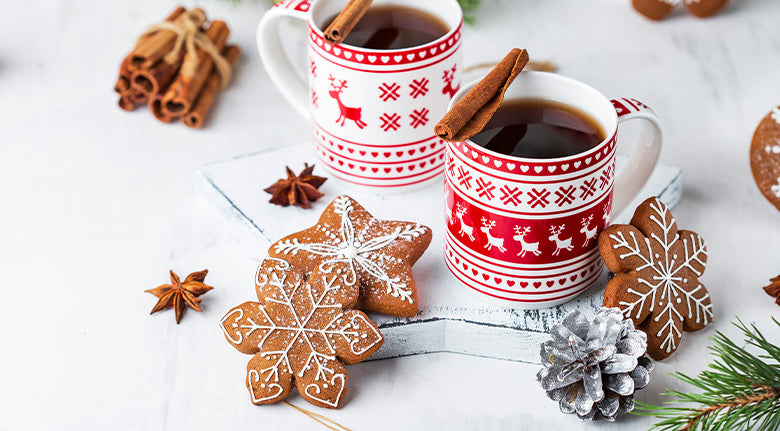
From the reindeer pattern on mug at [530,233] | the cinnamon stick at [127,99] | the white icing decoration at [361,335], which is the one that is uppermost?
the reindeer pattern on mug at [530,233]

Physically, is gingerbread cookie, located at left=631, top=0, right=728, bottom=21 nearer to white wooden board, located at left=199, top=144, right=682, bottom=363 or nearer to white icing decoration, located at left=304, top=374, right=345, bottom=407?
white wooden board, located at left=199, top=144, right=682, bottom=363

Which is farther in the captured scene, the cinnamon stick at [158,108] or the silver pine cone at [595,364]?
the cinnamon stick at [158,108]

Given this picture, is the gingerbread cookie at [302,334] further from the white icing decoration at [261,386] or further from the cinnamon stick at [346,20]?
the cinnamon stick at [346,20]

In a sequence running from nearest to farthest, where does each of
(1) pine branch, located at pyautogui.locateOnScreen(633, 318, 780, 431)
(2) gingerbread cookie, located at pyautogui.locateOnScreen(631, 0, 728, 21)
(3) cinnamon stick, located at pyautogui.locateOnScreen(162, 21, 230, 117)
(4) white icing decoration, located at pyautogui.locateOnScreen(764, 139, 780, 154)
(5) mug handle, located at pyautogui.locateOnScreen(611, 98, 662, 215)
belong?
(1) pine branch, located at pyautogui.locateOnScreen(633, 318, 780, 431) < (5) mug handle, located at pyautogui.locateOnScreen(611, 98, 662, 215) < (4) white icing decoration, located at pyautogui.locateOnScreen(764, 139, 780, 154) < (3) cinnamon stick, located at pyautogui.locateOnScreen(162, 21, 230, 117) < (2) gingerbread cookie, located at pyautogui.locateOnScreen(631, 0, 728, 21)

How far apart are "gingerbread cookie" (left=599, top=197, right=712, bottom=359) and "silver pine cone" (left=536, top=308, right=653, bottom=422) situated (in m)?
0.05

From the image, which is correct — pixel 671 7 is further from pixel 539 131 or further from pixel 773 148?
pixel 539 131

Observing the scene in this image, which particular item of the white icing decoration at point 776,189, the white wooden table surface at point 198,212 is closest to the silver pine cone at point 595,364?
the white wooden table surface at point 198,212

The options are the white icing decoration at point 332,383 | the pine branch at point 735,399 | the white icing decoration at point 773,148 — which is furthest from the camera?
the white icing decoration at point 773,148

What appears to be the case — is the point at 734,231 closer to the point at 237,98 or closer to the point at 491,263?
the point at 491,263

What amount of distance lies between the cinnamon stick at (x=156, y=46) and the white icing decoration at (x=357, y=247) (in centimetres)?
55

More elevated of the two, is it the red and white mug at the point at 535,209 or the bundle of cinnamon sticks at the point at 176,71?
the red and white mug at the point at 535,209

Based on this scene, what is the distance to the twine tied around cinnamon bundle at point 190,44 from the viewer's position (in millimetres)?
1573

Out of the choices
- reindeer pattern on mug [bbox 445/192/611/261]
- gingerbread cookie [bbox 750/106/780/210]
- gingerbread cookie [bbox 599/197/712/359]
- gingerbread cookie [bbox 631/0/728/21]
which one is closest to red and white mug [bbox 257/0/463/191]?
reindeer pattern on mug [bbox 445/192/611/261]

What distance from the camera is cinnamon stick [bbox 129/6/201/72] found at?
154 centimetres
